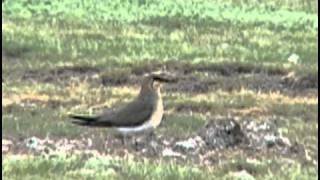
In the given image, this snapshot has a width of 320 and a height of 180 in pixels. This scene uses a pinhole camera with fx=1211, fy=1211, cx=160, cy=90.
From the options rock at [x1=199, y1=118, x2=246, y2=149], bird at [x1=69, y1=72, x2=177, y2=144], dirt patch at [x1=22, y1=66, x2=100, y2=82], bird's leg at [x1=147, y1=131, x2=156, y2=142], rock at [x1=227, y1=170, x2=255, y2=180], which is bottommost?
dirt patch at [x1=22, y1=66, x2=100, y2=82]

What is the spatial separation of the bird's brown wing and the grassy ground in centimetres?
29

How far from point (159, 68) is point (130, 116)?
32.6ft

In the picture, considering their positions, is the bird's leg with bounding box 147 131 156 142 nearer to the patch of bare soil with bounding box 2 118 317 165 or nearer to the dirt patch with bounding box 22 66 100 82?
the patch of bare soil with bounding box 2 118 317 165

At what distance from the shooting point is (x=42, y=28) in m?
27.3

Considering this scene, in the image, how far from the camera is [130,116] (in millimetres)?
11773

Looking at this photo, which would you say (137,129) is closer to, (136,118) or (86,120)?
(136,118)

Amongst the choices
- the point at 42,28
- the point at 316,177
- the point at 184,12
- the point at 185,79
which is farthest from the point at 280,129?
the point at 184,12

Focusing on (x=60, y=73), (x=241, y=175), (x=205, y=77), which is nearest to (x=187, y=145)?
(x=241, y=175)

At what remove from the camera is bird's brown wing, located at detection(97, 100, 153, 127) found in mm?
11672

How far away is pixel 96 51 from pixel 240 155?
12299mm

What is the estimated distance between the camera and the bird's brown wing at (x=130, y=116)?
38.3 ft

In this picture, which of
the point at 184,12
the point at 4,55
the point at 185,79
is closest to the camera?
the point at 185,79

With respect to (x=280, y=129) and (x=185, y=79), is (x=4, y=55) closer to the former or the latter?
(x=185, y=79)

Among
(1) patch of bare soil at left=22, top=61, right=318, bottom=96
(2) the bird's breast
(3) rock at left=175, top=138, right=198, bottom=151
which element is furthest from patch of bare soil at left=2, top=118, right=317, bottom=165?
(1) patch of bare soil at left=22, top=61, right=318, bottom=96
